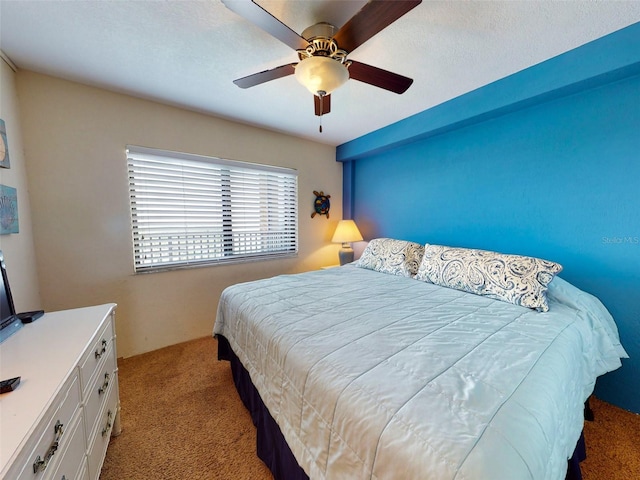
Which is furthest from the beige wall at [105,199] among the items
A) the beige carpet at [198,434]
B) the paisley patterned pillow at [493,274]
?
the paisley patterned pillow at [493,274]

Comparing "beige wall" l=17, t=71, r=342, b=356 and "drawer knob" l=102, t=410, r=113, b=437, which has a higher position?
"beige wall" l=17, t=71, r=342, b=356

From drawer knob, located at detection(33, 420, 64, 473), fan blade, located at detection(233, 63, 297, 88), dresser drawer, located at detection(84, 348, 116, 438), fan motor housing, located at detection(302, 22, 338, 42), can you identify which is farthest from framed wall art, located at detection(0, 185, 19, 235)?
fan motor housing, located at detection(302, 22, 338, 42)

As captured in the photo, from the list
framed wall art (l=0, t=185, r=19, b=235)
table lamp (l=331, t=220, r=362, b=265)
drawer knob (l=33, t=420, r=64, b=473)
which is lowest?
drawer knob (l=33, t=420, r=64, b=473)

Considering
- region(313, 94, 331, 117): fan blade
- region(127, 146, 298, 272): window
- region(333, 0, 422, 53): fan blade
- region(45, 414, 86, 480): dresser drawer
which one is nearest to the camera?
region(45, 414, 86, 480): dresser drawer

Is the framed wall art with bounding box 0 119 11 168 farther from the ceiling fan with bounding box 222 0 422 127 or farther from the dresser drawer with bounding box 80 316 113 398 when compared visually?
the ceiling fan with bounding box 222 0 422 127

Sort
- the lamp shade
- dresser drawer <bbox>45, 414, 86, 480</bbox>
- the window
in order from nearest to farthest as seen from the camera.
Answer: dresser drawer <bbox>45, 414, 86, 480</bbox>, the window, the lamp shade

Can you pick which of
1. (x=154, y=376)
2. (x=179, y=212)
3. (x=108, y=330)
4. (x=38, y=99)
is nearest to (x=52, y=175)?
(x=38, y=99)

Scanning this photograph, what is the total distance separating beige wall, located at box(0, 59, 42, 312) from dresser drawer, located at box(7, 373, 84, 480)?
120cm

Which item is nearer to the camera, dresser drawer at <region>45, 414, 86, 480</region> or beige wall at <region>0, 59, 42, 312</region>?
dresser drawer at <region>45, 414, 86, 480</region>

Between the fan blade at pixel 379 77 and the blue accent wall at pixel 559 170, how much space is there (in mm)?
586

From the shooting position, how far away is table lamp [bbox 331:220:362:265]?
3.25 metres

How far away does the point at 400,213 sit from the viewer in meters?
3.05

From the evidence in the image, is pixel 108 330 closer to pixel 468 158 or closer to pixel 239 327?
pixel 239 327

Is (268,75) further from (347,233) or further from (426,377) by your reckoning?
(347,233)
